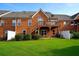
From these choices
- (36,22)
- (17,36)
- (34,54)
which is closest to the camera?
(34,54)

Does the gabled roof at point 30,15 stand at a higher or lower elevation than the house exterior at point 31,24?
higher

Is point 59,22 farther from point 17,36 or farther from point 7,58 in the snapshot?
point 7,58

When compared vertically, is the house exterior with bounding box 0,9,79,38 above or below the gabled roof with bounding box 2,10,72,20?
below

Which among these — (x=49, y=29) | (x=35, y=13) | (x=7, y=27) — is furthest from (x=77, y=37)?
(x=7, y=27)

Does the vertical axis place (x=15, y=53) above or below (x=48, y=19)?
below

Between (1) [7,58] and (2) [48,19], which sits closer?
(1) [7,58]

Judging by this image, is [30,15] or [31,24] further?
[30,15]

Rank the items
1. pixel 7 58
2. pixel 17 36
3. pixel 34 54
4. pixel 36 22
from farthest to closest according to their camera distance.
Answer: pixel 36 22, pixel 17 36, pixel 34 54, pixel 7 58

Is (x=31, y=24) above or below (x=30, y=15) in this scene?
below

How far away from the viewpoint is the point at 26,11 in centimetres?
4128

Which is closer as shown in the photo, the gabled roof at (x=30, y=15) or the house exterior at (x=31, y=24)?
the house exterior at (x=31, y=24)

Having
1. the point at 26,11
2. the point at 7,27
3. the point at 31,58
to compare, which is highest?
the point at 26,11

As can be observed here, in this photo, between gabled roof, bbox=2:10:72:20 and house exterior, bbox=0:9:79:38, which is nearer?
house exterior, bbox=0:9:79:38

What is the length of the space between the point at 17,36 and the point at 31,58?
16.3 m
